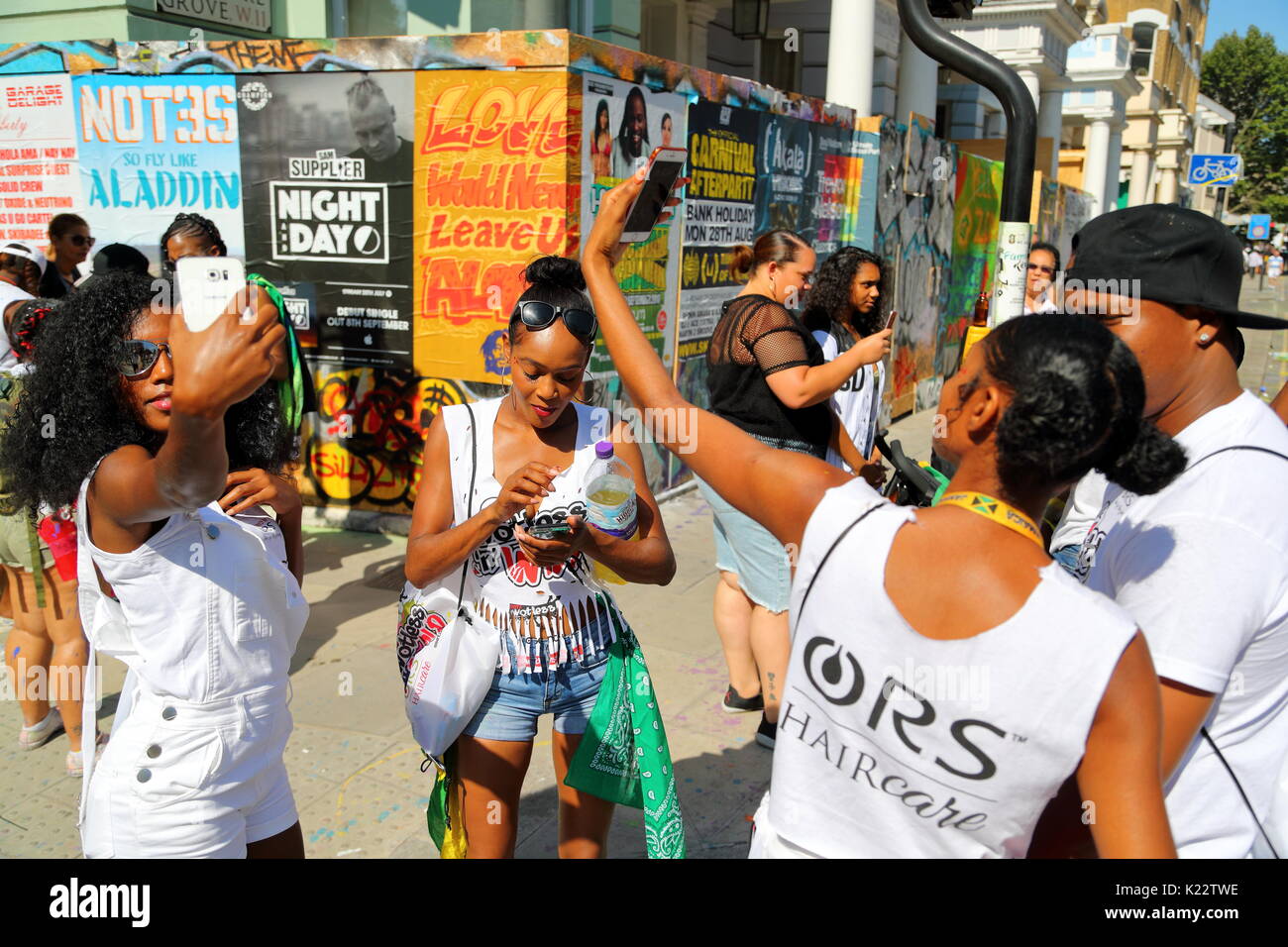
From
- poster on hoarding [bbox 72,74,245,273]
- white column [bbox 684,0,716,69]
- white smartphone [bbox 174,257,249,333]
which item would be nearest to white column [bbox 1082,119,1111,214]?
white column [bbox 684,0,716,69]

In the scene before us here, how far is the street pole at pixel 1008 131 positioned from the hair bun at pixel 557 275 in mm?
1616

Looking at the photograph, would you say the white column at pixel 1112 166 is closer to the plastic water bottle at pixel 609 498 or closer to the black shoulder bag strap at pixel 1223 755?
the plastic water bottle at pixel 609 498

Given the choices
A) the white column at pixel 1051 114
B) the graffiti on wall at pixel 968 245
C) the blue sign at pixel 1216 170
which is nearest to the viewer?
the graffiti on wall at pixel 968 245

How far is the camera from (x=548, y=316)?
8.32 ft

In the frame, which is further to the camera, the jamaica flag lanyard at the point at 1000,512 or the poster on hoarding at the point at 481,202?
the poster on hoarding at the point at 481,202

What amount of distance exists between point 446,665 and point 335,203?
15.9 feet

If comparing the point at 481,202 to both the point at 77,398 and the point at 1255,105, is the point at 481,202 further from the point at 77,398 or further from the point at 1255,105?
the point at 1255,105

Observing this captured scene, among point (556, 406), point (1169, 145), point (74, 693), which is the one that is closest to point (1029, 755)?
point (556, 406)

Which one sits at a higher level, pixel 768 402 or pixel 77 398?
pixel 77 398

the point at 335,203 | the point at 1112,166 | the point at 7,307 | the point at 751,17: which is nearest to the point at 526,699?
the point at 7,307

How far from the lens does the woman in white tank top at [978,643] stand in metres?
1.28

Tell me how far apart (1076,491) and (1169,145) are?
56037 millimetres

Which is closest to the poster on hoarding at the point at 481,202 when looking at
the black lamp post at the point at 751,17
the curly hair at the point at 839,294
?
the curly hair at the point at 839,294

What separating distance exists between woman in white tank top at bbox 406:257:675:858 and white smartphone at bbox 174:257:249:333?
100 centimetres
